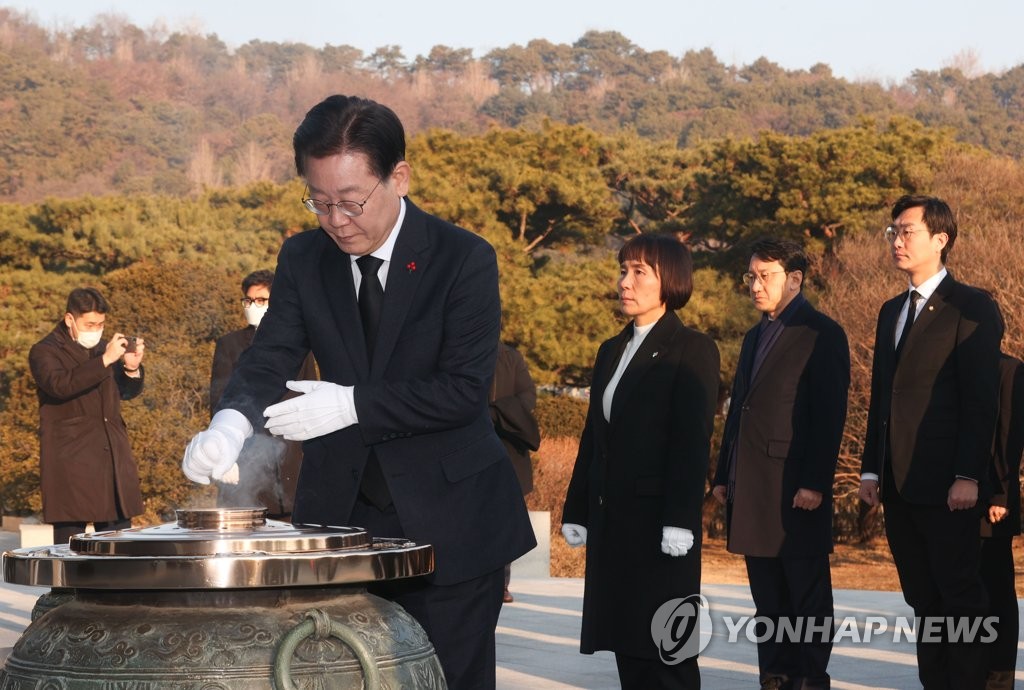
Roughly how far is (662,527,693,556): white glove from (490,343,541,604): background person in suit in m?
4.11

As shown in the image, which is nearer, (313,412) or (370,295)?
(313,412)

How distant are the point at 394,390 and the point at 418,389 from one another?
5 centimetres

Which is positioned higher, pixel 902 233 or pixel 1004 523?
pixel 902 233

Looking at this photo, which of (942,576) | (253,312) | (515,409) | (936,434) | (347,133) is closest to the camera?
(347,133)

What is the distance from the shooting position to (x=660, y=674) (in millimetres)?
4672

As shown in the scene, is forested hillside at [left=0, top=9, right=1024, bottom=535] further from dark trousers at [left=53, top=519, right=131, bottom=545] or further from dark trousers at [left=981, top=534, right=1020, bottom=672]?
dark trousers at [left=981, top=534, right=1020, bottom=672]

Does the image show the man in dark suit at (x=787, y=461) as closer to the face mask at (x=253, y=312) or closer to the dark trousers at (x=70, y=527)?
the face mask at (x=253, y=312)

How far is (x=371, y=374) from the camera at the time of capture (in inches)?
130

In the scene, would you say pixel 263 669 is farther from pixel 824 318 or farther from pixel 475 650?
pixel 824 318

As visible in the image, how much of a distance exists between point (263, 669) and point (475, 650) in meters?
0.92

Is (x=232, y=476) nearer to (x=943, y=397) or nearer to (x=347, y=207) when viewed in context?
(x=347, y=207)

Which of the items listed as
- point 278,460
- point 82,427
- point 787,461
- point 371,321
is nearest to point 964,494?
point 787,461

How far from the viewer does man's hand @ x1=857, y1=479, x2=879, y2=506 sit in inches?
221
